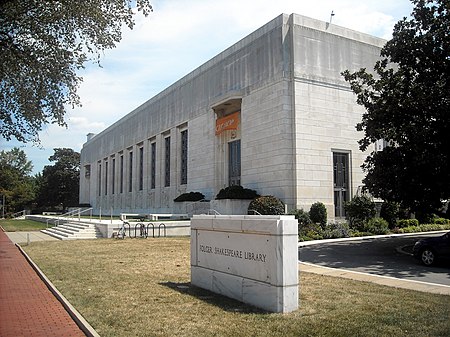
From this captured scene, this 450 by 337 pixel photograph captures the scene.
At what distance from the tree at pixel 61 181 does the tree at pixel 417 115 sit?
84.8 m

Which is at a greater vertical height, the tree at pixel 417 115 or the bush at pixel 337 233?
the tree at pixel 417 115

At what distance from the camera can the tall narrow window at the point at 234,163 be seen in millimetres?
35594

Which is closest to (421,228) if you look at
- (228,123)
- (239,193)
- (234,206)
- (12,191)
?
(239,193)

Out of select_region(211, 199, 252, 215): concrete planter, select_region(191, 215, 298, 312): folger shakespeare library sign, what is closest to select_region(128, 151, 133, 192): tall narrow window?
select_region(211, 199, 252, 215): concrete planter

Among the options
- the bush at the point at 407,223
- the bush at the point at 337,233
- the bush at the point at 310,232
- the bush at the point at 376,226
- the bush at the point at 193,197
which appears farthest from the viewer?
the bush at the point at 193,197

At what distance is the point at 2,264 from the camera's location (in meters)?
15.2

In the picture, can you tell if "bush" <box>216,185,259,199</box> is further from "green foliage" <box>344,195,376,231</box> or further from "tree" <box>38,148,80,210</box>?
"tree" <box>38,148,80,210</box>

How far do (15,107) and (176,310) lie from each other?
10.9 metres

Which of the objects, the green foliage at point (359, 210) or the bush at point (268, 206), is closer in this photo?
the bush at point (268, 206)

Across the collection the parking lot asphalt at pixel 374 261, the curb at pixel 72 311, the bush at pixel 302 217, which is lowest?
the parking lot asphalt at pixel 374 261

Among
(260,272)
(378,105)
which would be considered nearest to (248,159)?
(378,105)

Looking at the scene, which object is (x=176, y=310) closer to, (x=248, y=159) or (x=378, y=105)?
(x=378, y=105)

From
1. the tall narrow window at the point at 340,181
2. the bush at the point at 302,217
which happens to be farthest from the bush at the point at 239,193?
the tall narrow window at the point at 340,181

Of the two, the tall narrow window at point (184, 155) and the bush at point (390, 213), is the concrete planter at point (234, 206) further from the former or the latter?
the tall narrow window at point (184, 155)
